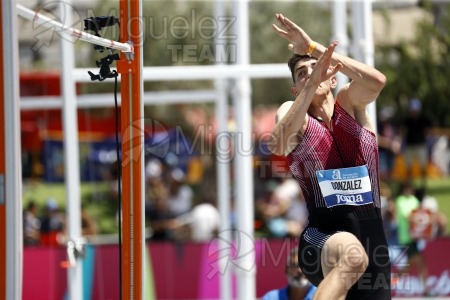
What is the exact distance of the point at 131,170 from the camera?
15.5 ft

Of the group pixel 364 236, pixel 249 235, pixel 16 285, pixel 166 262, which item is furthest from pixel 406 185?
pixel 16 285

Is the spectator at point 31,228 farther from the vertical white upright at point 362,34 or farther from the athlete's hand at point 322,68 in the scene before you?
the athlete's hand at point 322,68

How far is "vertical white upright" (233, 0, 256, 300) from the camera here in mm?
7953

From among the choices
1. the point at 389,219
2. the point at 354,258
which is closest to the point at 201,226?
the point at 389,219

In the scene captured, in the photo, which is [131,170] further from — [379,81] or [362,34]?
[362,34]

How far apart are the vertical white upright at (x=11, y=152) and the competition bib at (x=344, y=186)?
1783 mm

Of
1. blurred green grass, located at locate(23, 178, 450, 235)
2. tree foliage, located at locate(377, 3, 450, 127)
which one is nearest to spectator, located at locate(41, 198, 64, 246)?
blurred green grass, located at locate(23, 178, 450, 235)

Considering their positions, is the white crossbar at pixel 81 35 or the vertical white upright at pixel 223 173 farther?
the vertical white upright at pixel 223 173

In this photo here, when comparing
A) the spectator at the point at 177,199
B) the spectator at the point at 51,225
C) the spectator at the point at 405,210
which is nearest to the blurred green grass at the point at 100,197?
the spectator at the point at 177,199

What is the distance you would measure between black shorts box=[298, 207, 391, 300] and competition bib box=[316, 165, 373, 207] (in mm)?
80

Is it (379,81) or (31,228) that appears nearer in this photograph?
(379,81)

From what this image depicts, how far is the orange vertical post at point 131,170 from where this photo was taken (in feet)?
15.4

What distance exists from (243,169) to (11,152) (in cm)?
445

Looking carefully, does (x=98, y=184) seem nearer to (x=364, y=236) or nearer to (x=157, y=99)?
(x=157, y=99)
